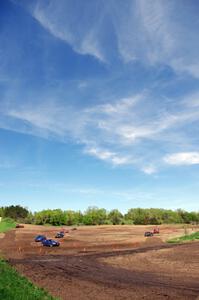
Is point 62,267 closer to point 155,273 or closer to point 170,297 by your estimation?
point 155,273

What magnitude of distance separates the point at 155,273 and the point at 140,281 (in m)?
5.95

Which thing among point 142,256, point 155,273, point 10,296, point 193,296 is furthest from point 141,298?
point 142,256

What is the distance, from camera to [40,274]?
120 feet

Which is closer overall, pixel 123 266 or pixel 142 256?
pixel 123 266

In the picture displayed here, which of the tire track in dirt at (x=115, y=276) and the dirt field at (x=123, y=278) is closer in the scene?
the dirt field at (x=123, y=278)

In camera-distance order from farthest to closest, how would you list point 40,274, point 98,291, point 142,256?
point 142,256 → point 40,274 → point 98,291

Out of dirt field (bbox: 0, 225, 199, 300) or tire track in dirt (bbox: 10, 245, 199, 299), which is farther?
tire track in dirt (bbox: 10, 245, 199, 299)

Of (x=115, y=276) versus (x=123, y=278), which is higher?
(x=115, y=276)

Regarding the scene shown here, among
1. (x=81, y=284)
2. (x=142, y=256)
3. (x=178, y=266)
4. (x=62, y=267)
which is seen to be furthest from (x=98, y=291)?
(x=142, y=256)

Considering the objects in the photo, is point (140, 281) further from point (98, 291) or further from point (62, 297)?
point (62, 297)

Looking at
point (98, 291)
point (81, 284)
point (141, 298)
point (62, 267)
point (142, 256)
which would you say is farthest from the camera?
point (142, 256)

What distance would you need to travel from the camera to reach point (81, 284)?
104 ft

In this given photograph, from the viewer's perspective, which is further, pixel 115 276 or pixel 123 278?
pixel 115 276

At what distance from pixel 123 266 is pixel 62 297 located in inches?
780
